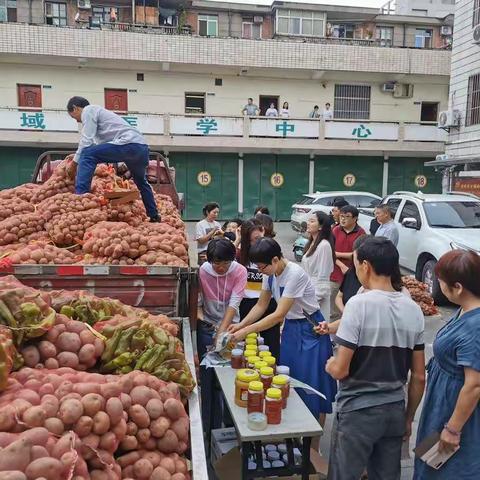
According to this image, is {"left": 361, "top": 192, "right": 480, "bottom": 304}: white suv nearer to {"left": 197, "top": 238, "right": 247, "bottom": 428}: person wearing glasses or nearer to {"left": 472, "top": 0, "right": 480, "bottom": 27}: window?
{"left": 197, "top": 238, "right": 247, "bottom": 428}: person wearing glasses

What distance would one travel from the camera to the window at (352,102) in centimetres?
2147

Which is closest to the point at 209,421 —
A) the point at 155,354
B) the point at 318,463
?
the point at 318,463

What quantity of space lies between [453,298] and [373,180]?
63.4 ft

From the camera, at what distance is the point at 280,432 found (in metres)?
2.48

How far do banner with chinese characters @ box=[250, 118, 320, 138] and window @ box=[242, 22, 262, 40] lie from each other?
6.15 m

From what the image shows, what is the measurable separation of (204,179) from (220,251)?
1644cm

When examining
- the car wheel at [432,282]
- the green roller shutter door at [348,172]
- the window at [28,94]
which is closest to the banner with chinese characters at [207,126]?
the green roller shutter door at [348,172]

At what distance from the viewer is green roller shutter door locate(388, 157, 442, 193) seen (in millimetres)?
21094

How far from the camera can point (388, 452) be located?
2.65 meters

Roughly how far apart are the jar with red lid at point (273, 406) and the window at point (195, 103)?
19292mm

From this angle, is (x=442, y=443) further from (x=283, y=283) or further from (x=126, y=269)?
(x=126, y=269)

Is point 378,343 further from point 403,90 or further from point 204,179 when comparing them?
point 403,90

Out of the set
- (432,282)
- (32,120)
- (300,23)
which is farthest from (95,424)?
(300,23)

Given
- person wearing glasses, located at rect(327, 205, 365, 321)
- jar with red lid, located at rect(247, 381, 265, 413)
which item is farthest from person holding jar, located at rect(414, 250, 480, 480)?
person wearing glasses, located at rect(327, 205, 365, 321)
